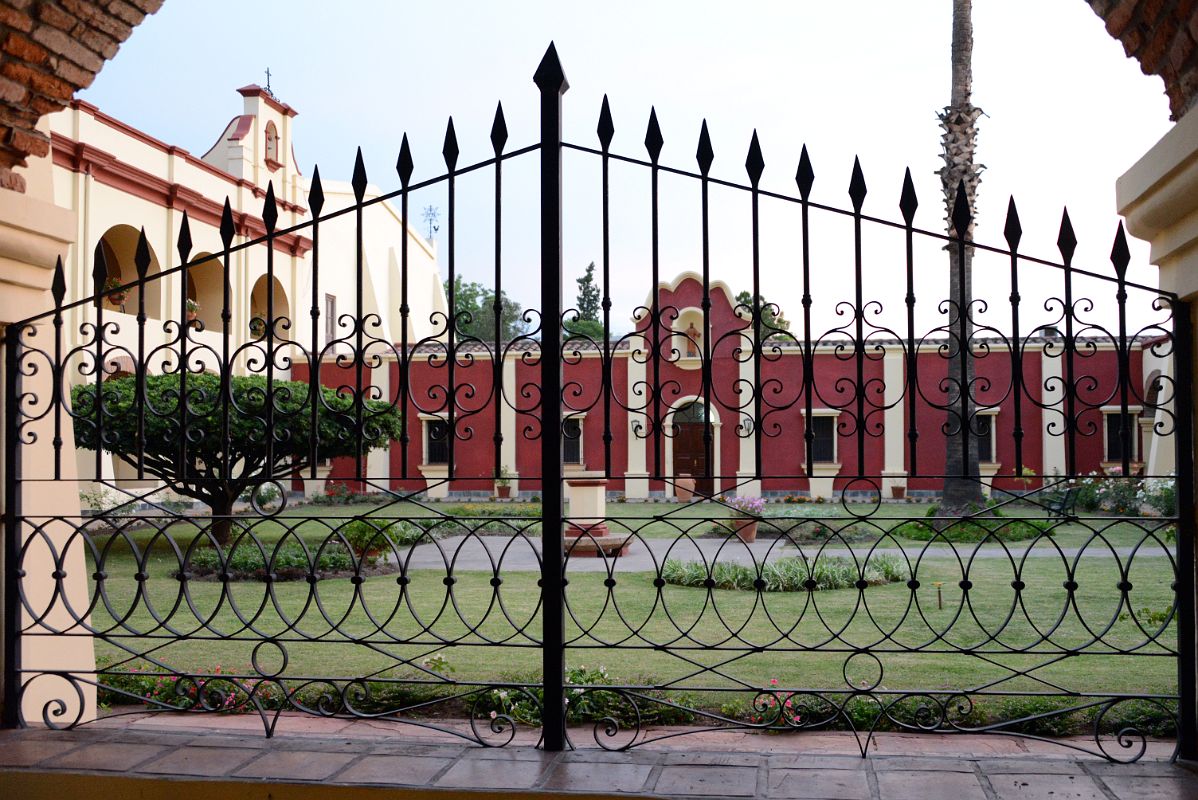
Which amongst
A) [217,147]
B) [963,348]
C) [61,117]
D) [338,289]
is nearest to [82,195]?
[61,117]

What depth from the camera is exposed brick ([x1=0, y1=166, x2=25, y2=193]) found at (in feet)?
11.6

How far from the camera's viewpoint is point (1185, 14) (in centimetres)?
265

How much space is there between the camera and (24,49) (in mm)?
3299

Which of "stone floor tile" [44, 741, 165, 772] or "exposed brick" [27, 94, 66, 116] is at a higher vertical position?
"exposed brick" [27, 94, 66, 116]

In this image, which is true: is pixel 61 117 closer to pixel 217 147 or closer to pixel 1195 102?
pixel 217 147

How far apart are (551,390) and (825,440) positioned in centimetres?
1884

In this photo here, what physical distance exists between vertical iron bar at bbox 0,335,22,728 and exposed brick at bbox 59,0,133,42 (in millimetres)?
1168

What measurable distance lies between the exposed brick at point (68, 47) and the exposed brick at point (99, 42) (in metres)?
0.02

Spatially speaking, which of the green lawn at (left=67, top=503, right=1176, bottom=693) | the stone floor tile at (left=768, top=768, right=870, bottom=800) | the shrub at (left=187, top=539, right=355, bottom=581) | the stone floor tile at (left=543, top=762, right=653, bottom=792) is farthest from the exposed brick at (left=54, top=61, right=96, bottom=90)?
the shrub at (left=187, top=539, right=355, bottom=581)

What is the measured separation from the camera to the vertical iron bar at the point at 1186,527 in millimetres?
3080

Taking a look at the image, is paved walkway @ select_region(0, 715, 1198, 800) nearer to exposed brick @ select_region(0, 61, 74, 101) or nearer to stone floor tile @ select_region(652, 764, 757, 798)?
stone floor tile @ select_region(652, 764, 757, 798)

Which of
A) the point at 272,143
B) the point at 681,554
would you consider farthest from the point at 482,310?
the point at 681,554

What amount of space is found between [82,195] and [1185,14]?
15.8 meters

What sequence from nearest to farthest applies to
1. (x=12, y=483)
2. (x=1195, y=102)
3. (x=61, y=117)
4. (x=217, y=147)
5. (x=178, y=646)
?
(x=1195, y=102), (x=12, y=483), (x=178, y=646), (x=61, y=117), (x=217, y=147)
